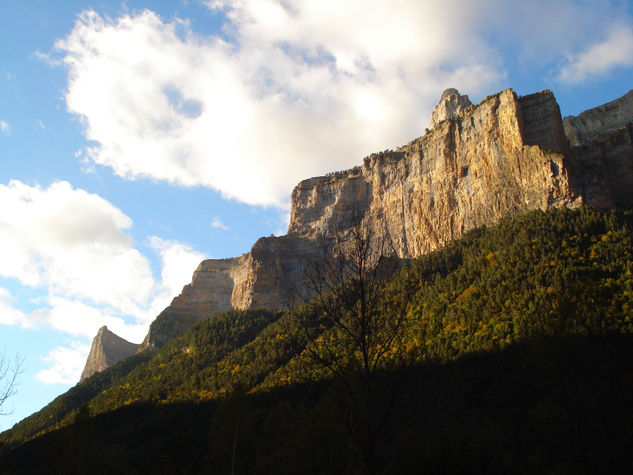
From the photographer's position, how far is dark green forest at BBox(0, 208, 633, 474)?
13.0 meters

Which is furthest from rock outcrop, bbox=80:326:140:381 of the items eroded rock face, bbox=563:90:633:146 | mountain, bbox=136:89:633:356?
eroded rock face, bbox=563:90:633:146

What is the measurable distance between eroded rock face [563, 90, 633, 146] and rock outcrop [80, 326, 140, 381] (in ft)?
635

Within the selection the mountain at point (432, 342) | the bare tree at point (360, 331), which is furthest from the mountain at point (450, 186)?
the bare tree at point (360, 331)

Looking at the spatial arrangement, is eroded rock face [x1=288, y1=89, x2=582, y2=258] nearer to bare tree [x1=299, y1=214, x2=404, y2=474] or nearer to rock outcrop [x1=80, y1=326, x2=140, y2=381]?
bare tree [x1=299, y1=214, x2=404, y2=474]

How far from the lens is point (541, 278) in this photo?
59.2 meters

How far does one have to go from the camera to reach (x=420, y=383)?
32500 millimetres

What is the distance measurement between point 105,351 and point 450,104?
170 metres

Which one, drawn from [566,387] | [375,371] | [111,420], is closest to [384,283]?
[375,371]

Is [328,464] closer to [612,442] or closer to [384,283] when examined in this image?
[612,442]

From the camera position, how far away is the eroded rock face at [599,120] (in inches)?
5886

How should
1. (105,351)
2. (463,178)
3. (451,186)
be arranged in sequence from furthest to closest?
(105,351), (451,186), (463,178)

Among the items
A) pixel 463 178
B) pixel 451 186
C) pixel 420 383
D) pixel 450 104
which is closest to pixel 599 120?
pixel 450 104

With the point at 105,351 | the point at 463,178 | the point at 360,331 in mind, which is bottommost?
the point at 360,331

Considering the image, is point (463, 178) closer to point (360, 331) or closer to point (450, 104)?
point (450, 104)
